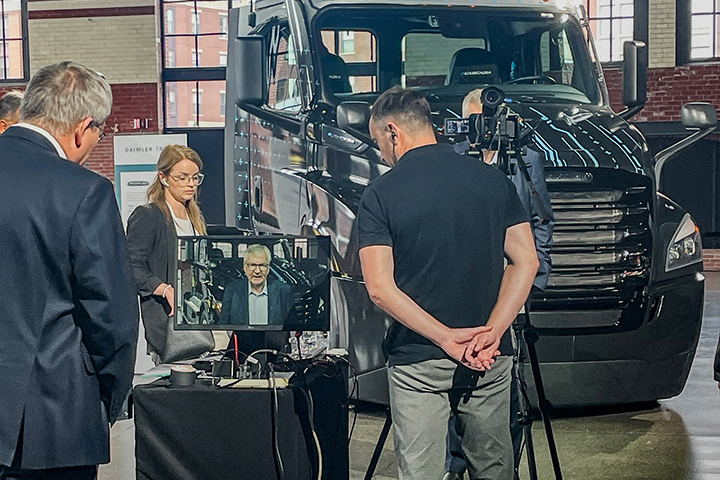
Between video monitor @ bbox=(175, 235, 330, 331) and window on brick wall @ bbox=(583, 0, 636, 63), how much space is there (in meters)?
14.2

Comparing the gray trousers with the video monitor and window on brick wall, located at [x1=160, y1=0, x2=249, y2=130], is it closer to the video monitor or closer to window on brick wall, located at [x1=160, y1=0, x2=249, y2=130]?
the video monitor

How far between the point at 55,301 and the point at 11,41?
18.2 m

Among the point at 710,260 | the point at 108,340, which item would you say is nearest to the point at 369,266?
the point at 108,340

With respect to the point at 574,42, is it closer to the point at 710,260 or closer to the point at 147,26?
the point at 710,260

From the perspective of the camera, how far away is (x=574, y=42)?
7.77 m

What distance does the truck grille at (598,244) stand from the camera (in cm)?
668

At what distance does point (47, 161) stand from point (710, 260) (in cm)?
1585

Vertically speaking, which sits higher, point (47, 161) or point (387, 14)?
point (387, 14)

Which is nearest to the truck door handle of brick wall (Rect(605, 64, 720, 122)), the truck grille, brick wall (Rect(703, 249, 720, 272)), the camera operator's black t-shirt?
the truck grille

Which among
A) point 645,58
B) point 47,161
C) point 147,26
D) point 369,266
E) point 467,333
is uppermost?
point 147,26

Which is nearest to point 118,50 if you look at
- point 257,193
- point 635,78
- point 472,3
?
point 257,193

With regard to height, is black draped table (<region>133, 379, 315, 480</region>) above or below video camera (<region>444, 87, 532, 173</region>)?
below

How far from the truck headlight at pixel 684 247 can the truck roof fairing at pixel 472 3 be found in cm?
186

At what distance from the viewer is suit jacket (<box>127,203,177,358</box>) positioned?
5.74 m
